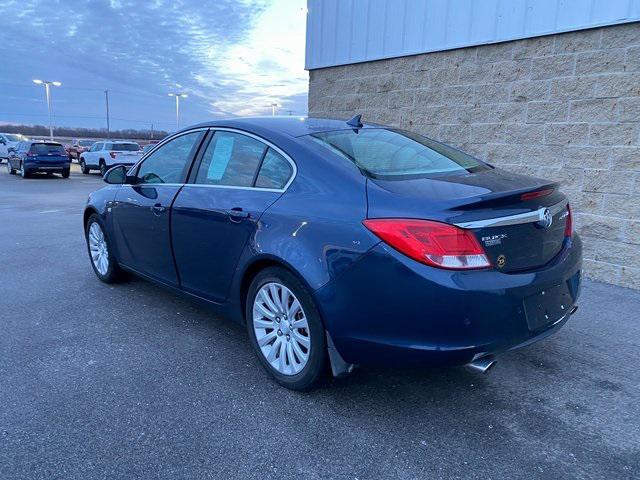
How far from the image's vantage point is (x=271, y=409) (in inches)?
109

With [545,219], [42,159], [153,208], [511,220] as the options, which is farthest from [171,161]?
[42,159]

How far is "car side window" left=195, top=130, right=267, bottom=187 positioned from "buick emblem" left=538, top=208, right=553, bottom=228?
1693 millimetres

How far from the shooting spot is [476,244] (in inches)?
92.3

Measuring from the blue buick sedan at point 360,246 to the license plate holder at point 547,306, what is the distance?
1 cm

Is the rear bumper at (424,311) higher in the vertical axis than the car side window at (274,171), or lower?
lower

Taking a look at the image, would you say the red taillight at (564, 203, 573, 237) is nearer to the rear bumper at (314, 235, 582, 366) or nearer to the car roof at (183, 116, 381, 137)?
the rear bumper at (314, 235, 582, 366)

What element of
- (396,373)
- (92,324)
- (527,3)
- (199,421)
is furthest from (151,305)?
(527,3)

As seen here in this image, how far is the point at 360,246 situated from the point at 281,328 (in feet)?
2.78

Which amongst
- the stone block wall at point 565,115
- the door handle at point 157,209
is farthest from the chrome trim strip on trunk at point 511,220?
the stone block wall at point 565,115

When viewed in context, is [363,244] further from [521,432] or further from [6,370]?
[6,370]

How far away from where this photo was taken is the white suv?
77.5 ft

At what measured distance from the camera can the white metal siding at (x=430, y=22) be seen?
524 centimetres

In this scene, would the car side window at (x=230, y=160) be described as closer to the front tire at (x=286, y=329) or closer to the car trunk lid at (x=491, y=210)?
the front tire at (x=286, y=329)

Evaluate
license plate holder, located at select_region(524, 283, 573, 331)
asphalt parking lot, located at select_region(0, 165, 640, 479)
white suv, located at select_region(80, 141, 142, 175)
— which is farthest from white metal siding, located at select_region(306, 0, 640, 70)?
white suv, located at select_region(80, 141, 142, 175)
